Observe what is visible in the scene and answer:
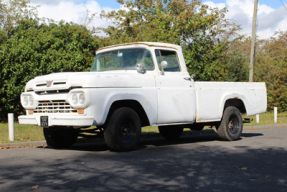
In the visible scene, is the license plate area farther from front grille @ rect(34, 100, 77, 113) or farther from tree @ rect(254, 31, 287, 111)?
tree @ rect(254, 31, 287, 111)

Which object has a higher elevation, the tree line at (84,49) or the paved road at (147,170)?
the tree line at (84,49)

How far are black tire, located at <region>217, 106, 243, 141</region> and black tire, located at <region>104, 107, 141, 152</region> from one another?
297 cm

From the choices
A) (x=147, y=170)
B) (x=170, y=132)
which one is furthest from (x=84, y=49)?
(x=147, y=170)

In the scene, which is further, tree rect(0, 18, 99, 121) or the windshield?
tree rect(0, 18, 99, 121)

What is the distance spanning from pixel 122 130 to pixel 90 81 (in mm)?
1322

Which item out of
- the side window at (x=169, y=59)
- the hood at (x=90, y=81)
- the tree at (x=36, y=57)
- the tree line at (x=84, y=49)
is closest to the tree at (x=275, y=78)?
the tree line at (x=84, y=49)

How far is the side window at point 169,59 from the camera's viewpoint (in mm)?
8492

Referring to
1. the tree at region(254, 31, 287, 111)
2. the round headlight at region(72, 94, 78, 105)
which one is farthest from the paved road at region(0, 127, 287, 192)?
the tree at region(254, 31, 287, 111)

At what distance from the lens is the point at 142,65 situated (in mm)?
7859

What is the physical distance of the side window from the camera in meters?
8.49

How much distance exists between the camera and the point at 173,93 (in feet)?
27.4

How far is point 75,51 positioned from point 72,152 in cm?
1099

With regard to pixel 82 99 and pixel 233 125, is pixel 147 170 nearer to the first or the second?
pixel 82 99

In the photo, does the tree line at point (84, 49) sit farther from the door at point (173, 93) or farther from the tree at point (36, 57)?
the door at point (173, 93)
